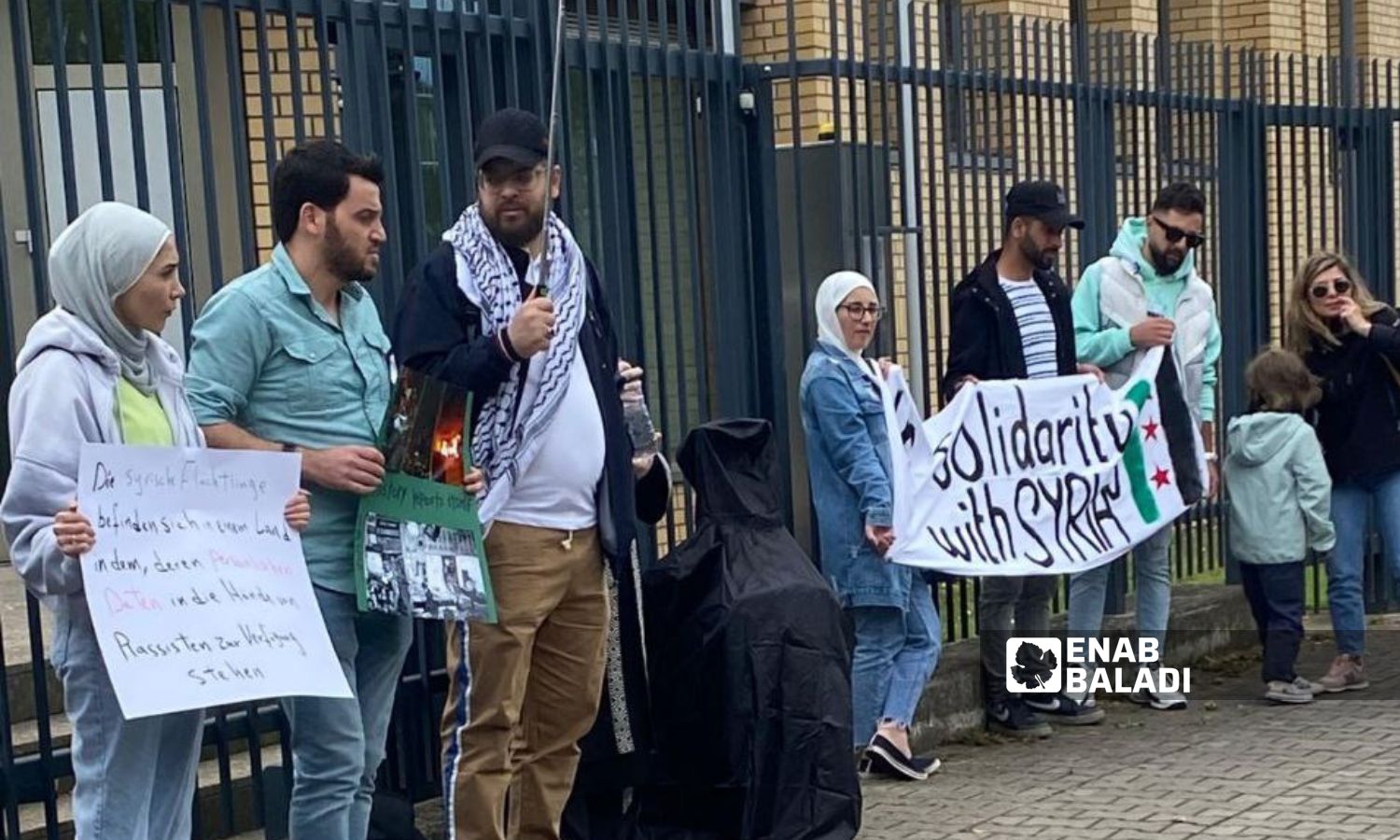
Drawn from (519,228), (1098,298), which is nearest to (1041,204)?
(1098,298)

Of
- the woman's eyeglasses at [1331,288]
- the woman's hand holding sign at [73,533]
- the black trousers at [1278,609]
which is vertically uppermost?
the woman's eyeglasses at [1331,288]

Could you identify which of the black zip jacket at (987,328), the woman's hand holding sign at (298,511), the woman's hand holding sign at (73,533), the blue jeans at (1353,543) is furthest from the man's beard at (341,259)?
the blue jeans at (1353,543)

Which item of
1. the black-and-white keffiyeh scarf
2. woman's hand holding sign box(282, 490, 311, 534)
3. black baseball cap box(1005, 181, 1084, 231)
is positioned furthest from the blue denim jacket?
woman's hand holding sign box(282, 490, 311, 534)

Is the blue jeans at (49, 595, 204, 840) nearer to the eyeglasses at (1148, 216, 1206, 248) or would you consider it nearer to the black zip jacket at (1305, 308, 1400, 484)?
the eyeglasses at (1148, 216, 1206, 248)

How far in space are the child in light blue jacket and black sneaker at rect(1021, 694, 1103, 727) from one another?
81cm

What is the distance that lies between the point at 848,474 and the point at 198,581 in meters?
2.92

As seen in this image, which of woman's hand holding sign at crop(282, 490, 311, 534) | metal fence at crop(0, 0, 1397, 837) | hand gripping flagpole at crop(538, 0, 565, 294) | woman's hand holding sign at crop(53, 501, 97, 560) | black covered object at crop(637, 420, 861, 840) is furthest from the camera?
black covered object at crop(637, 420, 861, 840)

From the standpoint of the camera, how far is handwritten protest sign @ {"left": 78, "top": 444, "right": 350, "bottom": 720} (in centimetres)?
406

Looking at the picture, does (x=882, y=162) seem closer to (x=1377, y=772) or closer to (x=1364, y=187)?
(x=1377, y=772)

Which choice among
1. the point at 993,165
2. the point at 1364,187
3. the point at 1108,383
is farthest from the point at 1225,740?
the point at 1364,187

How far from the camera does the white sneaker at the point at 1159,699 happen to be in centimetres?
812

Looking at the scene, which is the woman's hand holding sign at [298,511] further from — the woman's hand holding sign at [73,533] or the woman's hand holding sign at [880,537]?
the woman's hand holding sign at [880,537]

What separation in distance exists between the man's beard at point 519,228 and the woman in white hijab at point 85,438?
121 cm

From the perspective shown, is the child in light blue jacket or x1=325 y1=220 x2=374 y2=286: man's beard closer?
x1=325 y1=220 x2=374 y2=286: man's beard
